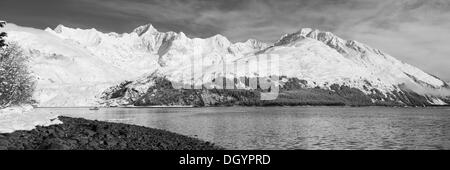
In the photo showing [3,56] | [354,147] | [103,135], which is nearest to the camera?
[103,135]

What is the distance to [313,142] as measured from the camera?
75500mm
